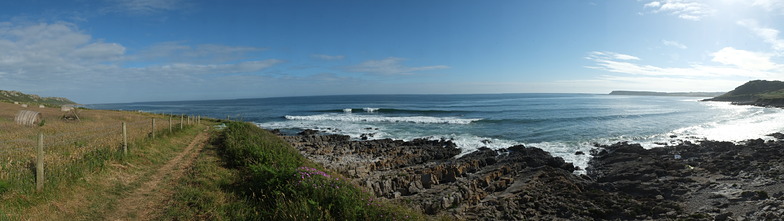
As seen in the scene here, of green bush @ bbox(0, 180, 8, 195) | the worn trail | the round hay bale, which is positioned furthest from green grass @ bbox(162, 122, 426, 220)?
the round hay bale

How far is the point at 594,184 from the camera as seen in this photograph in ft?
42.5

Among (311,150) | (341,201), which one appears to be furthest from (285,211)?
(311,150)

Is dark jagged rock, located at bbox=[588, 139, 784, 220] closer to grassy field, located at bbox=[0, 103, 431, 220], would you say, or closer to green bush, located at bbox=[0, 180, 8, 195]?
grassy field, located at bbox=[0, 103, 431, 220]

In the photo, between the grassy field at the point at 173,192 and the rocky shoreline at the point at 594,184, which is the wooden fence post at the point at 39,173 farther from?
the rocky shoreline at the point at 594,184

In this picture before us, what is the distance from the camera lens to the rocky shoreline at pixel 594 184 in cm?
973

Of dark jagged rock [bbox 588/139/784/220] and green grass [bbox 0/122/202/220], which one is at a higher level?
green grass [bbox 0/122/202/220]

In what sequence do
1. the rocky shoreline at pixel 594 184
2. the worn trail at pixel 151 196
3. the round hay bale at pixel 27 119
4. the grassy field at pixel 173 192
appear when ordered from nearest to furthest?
the grassy field at pixel 173 192
the worn trail at pixel 151 196
the rocky shoreline at pixel 594 184
the round hay bale at pixel 27 119

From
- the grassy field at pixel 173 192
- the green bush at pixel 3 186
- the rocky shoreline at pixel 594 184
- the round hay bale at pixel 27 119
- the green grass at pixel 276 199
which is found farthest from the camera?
the round hay bale at pixel 27 119

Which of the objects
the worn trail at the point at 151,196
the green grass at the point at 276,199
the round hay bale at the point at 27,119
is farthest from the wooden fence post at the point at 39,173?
the round hay bale at the point at 27,119

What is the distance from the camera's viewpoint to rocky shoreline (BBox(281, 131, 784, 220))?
9727 mm

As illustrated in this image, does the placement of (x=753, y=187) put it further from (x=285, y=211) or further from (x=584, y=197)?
(x=285, y=211)

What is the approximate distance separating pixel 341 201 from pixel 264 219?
144 centimetres

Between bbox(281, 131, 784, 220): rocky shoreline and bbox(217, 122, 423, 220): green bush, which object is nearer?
bbox(217, 122, 423, 220): green bush

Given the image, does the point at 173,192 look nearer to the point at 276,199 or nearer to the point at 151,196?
the point at 151,196
